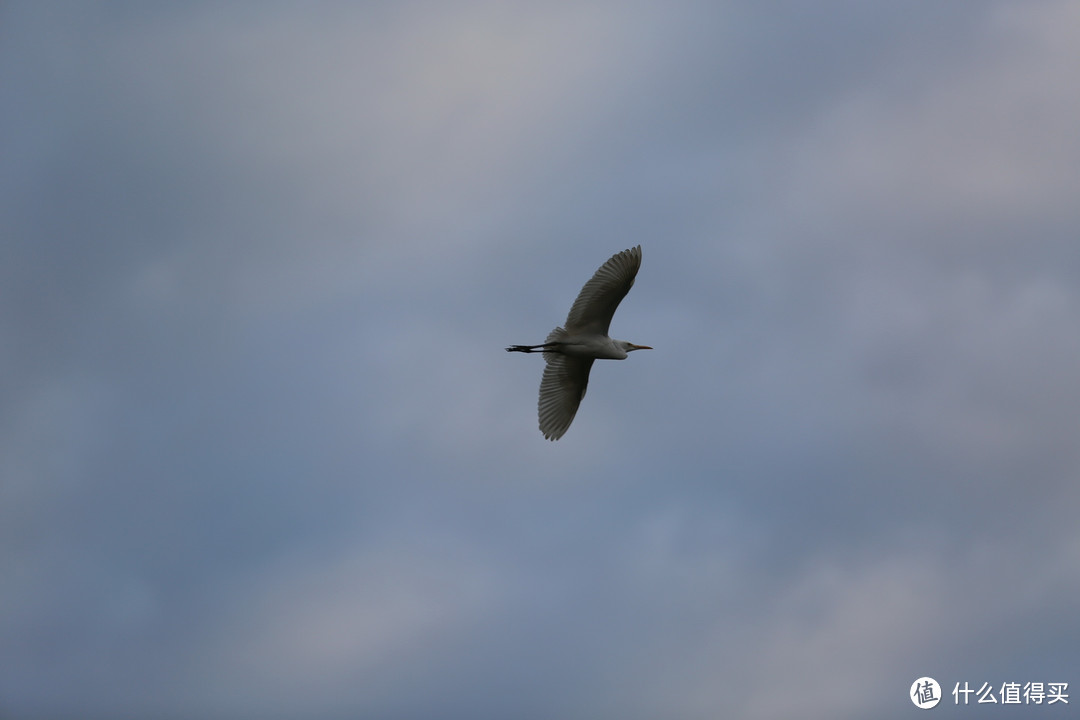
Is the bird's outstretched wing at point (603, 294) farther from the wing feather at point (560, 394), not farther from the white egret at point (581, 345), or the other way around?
the wing feather at point (560, 394)

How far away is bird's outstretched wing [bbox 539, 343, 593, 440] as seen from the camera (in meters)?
40.3

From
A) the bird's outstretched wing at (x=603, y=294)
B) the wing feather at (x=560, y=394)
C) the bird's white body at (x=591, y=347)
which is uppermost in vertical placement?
the bird's outstretched wing at (x=603, y=294)

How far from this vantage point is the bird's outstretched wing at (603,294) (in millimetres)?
37438

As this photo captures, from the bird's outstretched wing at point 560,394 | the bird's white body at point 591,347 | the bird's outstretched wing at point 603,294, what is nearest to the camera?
the bird's outstretched wing at point 603,294

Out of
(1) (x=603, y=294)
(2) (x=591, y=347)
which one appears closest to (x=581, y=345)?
(2) (x=591, y=347)

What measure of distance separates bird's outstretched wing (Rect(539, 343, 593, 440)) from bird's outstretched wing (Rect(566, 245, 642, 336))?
145 cm

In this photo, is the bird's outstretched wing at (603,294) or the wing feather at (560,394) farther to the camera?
the wing feather at (560,394)

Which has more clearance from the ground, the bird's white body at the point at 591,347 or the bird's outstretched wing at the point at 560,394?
the bird's white body at the point at 591,347

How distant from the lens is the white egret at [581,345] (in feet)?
124

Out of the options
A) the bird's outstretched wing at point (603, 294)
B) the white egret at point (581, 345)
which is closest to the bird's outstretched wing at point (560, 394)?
the white egret at point (581, 345)

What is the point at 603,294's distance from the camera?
38.2 meters

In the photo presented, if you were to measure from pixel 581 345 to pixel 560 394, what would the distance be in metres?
2.37

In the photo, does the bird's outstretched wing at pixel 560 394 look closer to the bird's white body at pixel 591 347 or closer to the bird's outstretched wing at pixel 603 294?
the bird's white body at pixel 591 347

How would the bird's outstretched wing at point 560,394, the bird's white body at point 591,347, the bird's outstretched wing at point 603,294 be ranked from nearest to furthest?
1. the bird's outstretched wing at point 603,294
2. the bird's white body at point 591,347
3. the bird's outstretched wing at point 560,394
